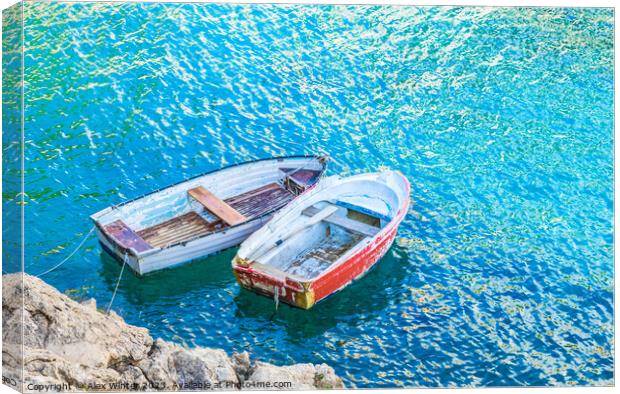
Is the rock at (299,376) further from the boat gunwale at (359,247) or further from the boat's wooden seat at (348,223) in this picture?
the boat's wooden seat at (348,223)

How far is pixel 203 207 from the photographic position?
25156 millimetres

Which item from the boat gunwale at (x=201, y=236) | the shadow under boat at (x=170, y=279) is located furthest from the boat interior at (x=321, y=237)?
the shadow under boat at (x=170, y=279)

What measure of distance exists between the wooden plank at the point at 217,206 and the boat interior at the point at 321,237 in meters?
1.27

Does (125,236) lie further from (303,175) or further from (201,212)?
(303,175)

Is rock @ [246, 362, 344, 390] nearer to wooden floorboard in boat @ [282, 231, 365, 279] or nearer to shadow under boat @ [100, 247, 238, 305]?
wooden floorboard in boat @ [282, 231, 365, 279]

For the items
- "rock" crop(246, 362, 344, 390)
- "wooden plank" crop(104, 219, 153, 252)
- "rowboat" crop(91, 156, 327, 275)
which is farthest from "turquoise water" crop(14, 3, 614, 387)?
"wooden plank" crop(104, 219, 153, 252)

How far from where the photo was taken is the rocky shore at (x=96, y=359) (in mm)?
17719

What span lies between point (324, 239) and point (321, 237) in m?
0.09

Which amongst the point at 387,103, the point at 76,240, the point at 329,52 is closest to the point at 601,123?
the point at 387,103

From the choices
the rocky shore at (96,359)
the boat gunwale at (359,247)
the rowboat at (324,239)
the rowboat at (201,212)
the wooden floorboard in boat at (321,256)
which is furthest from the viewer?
the wooden floorboard in boat at (321,256)

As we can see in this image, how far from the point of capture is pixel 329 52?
27609mm

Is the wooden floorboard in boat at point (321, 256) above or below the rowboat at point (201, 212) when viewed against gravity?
below

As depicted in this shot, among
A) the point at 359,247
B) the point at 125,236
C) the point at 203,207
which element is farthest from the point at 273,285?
the point at 203,207

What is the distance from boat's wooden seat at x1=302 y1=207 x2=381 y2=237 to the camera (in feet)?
80.2
